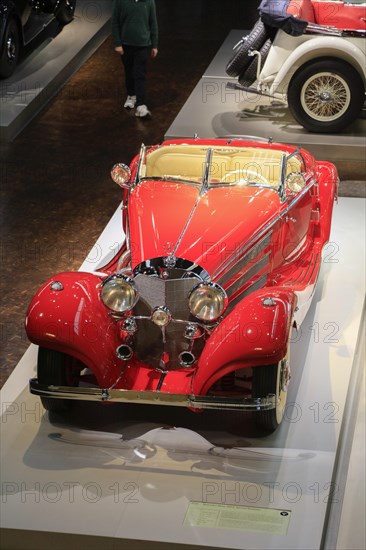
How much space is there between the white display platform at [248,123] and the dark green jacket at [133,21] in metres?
0.76

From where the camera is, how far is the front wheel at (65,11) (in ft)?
37.0

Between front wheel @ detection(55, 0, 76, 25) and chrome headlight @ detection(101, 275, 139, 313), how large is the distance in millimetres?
6939

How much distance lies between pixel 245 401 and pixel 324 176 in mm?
2403

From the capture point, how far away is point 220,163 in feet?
20.5

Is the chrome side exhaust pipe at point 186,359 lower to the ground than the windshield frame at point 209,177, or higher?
lower

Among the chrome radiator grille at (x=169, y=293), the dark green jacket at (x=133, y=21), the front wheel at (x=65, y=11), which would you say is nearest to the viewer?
→ the chrome radiator grille at (x=169, y=293)

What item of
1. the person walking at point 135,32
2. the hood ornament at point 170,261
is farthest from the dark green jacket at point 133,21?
the hood ornament at point 170,261

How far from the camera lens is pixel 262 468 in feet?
15.6

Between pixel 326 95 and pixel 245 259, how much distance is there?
344cm

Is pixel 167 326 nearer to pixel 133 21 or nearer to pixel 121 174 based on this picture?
pixel 121 174

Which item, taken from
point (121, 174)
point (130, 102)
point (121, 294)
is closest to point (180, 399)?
point (121, 294)

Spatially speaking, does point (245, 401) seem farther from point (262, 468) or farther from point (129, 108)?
point (129, 108)

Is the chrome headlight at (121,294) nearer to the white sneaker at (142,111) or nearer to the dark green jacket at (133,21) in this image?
the dark green jacket at (133,21)

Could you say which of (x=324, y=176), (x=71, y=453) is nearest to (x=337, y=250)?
(x=324, y=176)
